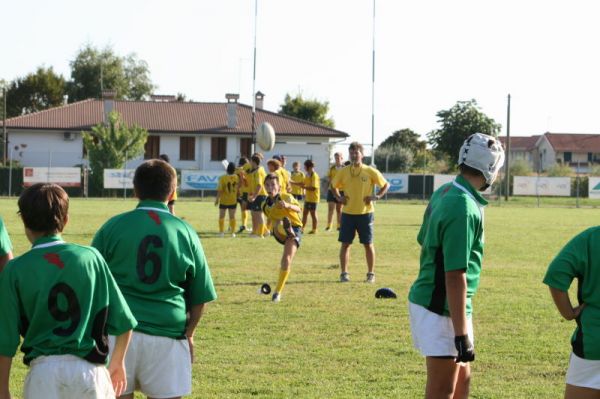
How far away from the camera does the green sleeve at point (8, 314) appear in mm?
4336

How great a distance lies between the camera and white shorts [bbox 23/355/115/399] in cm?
433

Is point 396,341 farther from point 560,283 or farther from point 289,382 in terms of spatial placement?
point 560,283

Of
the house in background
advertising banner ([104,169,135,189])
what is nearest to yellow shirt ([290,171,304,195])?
advertising banner ([104,169,135,189])

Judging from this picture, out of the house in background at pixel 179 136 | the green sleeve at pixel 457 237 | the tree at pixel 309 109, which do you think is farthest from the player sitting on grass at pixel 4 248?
the tree at pixel 309 109

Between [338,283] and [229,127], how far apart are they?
50.4m

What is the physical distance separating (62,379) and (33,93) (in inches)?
3395

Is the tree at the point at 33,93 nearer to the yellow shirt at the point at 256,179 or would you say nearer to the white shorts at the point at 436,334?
the yellow shirt at the point at 256,179

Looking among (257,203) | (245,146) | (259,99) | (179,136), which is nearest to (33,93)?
(259,99)

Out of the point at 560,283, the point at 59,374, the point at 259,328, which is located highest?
the point at 560,283

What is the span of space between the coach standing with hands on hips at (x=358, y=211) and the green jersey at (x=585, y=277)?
393 inches

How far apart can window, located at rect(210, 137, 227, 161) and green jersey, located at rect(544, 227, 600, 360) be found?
2336 inches

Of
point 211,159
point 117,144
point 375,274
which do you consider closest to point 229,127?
point 211,159

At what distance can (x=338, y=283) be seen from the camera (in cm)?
1484

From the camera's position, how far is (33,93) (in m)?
87.0
